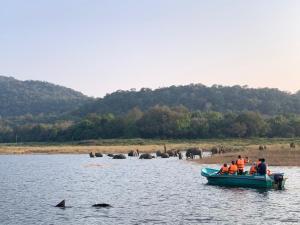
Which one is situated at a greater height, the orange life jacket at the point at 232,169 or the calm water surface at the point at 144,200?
the orange life jacket at the point at 232,169

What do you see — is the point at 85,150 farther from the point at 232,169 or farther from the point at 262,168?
the point at 262,168

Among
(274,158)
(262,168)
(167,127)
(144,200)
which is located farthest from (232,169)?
(167,127)

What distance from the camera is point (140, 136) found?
149500 millimetres

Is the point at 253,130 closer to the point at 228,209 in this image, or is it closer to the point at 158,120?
the point at 158,120

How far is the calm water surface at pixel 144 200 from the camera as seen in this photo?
99.5 ft

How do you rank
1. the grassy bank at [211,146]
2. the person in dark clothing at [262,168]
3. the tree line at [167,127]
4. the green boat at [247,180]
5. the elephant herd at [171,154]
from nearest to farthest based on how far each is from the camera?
the green boat at [247,180], the person in dark clothing at [262,168], the grassy bank at [211,146], the elephant herd at [171,154], the tree line at [167,127]

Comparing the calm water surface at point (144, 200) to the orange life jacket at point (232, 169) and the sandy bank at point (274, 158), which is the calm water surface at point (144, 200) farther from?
the sandy bank at point (274, 158)

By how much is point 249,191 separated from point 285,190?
268 cm

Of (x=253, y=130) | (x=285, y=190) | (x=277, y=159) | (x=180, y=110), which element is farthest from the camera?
(x=180, y=110)

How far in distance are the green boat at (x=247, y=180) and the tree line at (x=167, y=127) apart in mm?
90580

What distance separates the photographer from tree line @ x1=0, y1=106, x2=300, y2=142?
136 m

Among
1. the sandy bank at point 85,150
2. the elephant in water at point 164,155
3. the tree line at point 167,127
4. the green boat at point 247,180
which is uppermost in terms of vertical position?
the tree line at point 167,127

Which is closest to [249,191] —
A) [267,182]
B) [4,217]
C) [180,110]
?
[267,182]

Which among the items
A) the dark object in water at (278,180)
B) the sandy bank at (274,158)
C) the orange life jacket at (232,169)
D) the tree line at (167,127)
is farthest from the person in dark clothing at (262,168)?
the tree line at (167,127)
